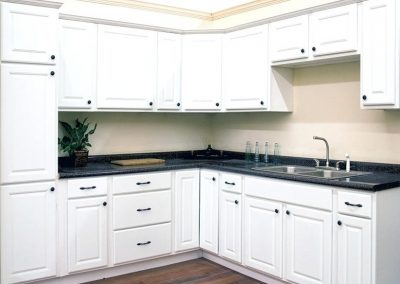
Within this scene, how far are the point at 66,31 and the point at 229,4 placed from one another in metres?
1.75

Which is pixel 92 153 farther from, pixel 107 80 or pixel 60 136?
pixel 107 80

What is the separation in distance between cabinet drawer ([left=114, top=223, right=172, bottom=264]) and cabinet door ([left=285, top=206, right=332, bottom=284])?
114 cm

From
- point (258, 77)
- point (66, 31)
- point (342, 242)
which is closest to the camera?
point (342, 242)

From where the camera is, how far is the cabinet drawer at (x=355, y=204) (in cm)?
280

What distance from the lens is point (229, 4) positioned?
15.3 feet

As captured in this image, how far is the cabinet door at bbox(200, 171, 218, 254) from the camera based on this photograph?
13.2 feet

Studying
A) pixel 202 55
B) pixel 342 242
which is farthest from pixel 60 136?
pixel 342 242

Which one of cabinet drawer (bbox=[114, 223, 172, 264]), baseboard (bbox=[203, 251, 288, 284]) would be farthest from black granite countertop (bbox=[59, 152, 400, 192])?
baseboard (bbox=[203, 251, 288, 284])

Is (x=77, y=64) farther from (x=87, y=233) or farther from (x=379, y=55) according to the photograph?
(x=379, y=55)

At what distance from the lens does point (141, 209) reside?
3840 mm

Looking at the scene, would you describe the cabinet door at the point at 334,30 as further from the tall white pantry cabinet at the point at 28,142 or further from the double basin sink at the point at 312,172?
the tall white pantry cabinet at the point at 28,142

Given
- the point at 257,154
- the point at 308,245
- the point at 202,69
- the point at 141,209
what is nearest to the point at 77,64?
the point at 202,69

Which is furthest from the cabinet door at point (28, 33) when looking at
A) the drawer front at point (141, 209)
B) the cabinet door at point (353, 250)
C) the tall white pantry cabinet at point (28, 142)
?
the cabinet door at point (353, 250)

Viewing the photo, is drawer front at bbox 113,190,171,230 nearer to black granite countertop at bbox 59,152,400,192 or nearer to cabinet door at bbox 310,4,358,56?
black granite countertop at bbox 59,152,400,192
